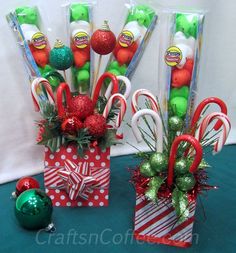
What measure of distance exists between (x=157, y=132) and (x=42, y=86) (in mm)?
401

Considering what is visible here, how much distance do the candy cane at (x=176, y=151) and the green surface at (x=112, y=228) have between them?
0.22 meters

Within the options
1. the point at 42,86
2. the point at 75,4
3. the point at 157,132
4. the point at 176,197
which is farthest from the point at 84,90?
the point at 176,197

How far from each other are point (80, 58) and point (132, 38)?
0.17m

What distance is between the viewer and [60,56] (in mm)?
1168

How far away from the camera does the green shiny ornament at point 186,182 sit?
1011 millimetres

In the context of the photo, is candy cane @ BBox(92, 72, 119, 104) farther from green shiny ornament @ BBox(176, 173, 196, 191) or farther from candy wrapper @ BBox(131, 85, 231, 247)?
green shiny ornament @ BBox(176, 173, 196, 191)

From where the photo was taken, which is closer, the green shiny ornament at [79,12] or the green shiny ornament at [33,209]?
the green shiny ornament at [33,209]

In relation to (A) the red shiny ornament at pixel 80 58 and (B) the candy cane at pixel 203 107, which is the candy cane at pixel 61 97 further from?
(B) the candy cane at pixel 203 107

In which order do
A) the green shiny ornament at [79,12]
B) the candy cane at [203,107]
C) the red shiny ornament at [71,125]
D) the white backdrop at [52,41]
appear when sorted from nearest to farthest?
the candy cane at [203,107] < the red shiny ornament at [71,125] < the green shiny ornament at [79,12] < the white backdrop at [52,41]

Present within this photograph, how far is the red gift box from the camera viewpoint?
1199 mm

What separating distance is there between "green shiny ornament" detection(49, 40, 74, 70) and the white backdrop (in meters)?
0.21

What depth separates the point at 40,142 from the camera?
1.18 meters

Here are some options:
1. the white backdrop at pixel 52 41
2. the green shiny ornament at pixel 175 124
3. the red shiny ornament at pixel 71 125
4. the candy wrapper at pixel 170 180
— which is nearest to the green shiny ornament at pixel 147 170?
the candy wrapper at pixel 170 180

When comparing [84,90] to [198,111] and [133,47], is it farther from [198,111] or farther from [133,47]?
[198,111]
